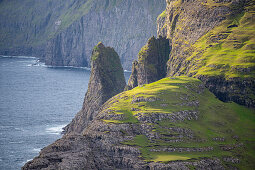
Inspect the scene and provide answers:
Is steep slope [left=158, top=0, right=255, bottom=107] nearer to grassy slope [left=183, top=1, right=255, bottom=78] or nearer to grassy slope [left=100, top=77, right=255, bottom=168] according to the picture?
grassy slope [left=183, top=1, right=255, bottom=78]

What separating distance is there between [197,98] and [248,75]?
2226 cm

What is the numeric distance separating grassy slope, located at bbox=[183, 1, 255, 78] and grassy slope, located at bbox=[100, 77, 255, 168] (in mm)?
11332

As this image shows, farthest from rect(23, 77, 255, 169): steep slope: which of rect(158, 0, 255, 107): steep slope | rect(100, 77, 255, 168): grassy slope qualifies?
rect(158, 0, 255, 107): steep slope

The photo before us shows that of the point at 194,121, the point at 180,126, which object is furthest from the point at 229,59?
the point at 180,126

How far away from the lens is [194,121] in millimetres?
144625

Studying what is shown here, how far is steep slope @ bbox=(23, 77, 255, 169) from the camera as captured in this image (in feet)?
393

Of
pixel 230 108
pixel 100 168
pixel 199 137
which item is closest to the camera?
pixel 100 168

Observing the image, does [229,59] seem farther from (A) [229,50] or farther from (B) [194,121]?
(B) [194,121]

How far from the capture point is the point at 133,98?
159m

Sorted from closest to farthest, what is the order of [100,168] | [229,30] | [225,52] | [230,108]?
[100,168], [230,108], [225,52], [229,30]

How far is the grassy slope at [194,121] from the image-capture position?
12794 centimetres

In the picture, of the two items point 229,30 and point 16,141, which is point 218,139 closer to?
point 229,30

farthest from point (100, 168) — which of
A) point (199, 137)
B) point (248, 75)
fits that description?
point (248, 75)

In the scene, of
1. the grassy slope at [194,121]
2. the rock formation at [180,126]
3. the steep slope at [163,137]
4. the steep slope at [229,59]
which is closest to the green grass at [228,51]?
the steep slope at [229,59]
